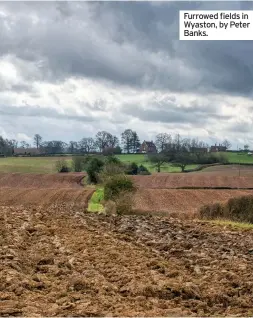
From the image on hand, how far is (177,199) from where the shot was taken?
4453cm

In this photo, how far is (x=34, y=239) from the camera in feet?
47.8

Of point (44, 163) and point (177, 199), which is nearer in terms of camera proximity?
point (177, 199)

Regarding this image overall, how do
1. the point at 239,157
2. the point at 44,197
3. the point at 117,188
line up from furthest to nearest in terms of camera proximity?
the point at 239,157, the point at 44,197, the point at 117,188

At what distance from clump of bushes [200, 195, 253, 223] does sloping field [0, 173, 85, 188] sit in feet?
102

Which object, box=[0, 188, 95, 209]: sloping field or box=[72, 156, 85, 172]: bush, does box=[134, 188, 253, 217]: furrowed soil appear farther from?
box=[72, 156, 85, 172]: bush

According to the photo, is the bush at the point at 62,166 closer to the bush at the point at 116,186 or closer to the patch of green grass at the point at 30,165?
the patch of green grass at the point at 30,165

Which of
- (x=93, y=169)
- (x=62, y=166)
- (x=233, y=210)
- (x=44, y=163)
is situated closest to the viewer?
(x=233, y=210)

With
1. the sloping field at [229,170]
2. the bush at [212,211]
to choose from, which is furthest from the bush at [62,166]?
the bush at [212,211]

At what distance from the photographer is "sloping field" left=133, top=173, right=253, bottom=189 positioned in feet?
183

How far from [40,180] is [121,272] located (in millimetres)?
53209

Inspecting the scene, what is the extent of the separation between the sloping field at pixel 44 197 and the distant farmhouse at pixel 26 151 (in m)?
48.8

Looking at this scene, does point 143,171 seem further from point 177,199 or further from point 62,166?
point 177,199

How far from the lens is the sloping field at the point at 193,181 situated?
55.6 metres

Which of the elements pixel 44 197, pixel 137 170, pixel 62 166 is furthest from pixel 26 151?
pixel 44 197
